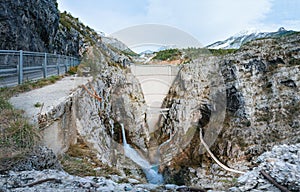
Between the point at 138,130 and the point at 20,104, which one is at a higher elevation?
the point at 20,104

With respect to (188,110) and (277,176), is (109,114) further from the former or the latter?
(188,110)

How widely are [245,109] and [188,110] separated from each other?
16.5 ft

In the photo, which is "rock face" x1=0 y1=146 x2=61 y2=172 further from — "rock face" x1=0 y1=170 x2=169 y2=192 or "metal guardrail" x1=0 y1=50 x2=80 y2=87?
"metal guardrail" x1=0 y1=50 x2=80 y2=87

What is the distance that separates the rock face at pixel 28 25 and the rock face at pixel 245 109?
10091 millimetres

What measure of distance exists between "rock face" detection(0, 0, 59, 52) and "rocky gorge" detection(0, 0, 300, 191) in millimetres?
43

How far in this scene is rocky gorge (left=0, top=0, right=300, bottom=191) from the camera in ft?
18.6

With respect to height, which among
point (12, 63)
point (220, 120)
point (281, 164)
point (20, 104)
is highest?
point (12, 63)

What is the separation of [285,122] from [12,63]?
17516 mm

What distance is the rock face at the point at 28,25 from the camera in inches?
318

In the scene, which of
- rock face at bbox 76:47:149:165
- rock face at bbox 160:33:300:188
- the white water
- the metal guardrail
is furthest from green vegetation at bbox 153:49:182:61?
the metal guardrail

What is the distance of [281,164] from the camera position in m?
2.91

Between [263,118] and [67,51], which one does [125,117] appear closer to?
[67,51]

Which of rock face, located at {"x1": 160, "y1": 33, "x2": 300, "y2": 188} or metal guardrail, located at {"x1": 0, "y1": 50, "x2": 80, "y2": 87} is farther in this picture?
rock face, located at {"x1": 160, "y1": 33, "x2": 300, "y2": 188}

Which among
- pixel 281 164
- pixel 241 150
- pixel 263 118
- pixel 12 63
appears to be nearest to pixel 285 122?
pixel 263 118
